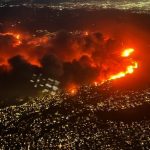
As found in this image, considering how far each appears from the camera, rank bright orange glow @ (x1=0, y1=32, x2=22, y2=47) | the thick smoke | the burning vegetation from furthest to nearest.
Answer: bright orange glow @ (x1=0, y1=32, x2=22, y2=47), the burning vegetation, the thick smoke

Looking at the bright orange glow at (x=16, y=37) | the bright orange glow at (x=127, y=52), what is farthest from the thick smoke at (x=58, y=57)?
the bright orange glow at (x=127, y=52)

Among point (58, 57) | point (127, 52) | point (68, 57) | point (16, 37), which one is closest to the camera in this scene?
point (58, 57)

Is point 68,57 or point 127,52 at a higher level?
point 127,52

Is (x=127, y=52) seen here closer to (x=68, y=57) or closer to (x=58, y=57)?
(x=68, y=57)

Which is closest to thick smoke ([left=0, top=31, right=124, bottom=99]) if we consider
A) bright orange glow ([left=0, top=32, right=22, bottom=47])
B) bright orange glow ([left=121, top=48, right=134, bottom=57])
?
bright orange glow ([left=0, top=32, right=22, bottom=47])

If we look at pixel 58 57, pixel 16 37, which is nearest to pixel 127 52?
pixel 58 57

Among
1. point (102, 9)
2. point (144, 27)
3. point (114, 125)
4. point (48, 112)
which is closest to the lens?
point (114, 125)

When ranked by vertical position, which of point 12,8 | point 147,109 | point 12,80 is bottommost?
point 12,8

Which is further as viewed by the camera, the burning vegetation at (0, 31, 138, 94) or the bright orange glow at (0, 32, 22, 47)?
the bright orange glow at (0, 32, 22, 47)

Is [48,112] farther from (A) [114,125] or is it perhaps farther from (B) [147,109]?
(B) [147,109]

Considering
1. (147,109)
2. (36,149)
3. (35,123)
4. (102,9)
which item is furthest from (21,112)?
(102,9)

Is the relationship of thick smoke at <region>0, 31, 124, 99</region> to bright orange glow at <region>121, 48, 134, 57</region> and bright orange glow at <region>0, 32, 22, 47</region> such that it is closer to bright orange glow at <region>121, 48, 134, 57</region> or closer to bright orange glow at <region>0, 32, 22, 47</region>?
bright orange glow at <region>0, 32, 22, 47</region>
